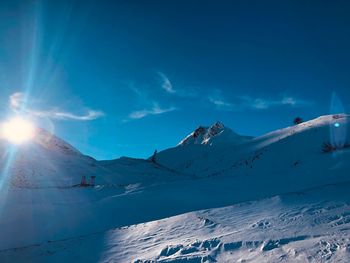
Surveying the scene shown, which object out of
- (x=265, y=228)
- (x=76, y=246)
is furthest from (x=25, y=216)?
(x=265, y=228)

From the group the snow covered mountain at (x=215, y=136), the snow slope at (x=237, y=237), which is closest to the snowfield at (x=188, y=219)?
the snow slope at (x=237, y=237)

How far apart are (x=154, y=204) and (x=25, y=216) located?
4371 millimetres

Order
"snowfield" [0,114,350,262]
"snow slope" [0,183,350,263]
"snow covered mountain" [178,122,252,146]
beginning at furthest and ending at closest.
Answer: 1. "snow covered mountain" [178,122,252,146]
2. "snowfield" [0,114,350,262]
3. "snow slope" [0,183,350,263]

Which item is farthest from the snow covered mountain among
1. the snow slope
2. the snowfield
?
the snow slope

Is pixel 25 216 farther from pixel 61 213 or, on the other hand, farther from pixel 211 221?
pixel 211 221

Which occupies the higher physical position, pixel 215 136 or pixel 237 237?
pixel 215 136

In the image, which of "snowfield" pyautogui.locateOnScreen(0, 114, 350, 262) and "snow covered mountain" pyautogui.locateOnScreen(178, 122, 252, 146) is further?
"snow covered mountain" pyautogui.locateOnScreen(178, 122, 252, 146)

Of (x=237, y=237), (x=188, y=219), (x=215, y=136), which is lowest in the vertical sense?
(x=237, y=237)

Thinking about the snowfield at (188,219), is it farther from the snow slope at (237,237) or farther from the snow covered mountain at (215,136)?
the snow covered mountain at (215,136)

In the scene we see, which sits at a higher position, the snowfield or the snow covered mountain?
the snow covered mountain

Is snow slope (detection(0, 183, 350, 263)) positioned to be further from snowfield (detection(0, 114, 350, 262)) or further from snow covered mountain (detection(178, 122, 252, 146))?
snow covered mountain (detection(178, 122, 252, 146))

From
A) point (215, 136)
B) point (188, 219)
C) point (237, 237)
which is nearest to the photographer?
point (237, 237)

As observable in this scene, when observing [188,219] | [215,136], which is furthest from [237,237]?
[215,136]

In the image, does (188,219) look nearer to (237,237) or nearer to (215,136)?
(237,237)
